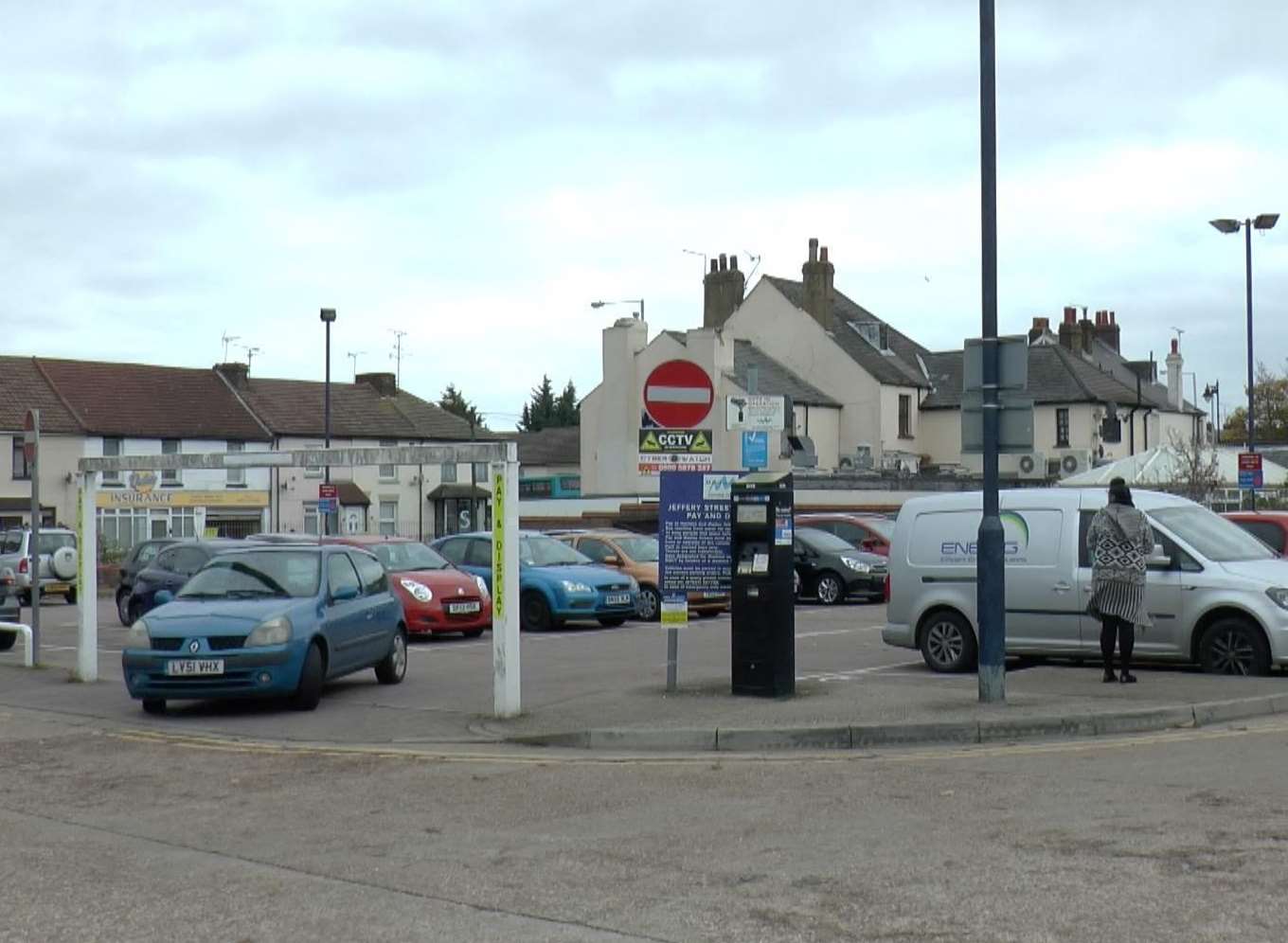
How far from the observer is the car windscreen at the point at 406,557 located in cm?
2359

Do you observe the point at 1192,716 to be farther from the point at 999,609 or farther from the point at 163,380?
the point at 163,380

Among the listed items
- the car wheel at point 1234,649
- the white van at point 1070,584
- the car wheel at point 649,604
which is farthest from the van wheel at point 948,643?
the car wheel at point 649,604

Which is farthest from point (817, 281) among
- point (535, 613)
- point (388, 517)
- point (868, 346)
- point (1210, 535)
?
point (1210, 535)

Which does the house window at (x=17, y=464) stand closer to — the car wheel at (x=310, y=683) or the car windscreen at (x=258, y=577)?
the car windscreen at (x=258, y=577)

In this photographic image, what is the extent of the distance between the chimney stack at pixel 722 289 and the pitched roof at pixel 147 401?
20.3 metres

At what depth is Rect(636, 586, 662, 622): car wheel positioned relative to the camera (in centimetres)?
2689

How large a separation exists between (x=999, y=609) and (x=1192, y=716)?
1699 millimetres

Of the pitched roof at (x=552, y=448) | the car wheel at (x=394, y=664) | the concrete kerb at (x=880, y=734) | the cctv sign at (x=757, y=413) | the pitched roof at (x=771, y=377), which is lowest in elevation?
the concrete kerb at (x=880, y=734)

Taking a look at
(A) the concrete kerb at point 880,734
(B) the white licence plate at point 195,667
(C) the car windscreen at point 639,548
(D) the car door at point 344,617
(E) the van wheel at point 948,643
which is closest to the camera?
(A) the concrete kerb at point 880,734

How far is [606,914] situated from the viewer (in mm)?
7016

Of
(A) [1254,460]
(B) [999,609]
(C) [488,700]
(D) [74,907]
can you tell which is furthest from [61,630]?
(A) [1254,460]

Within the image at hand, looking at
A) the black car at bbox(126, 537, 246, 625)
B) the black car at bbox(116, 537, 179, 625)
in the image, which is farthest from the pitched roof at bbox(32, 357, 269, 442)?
the black car at bbox(126, 537, 246, 625)

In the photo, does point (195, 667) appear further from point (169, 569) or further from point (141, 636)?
point (169, 569)

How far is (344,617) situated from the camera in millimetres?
15656
